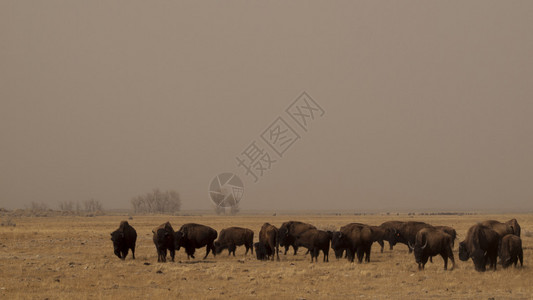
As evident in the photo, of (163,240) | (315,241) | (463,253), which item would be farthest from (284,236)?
(463,253)

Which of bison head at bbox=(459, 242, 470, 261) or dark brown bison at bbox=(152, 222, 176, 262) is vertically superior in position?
dark brown bison at bbox=(152, 222, 176, 262)

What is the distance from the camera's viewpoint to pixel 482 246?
2241 centimetres

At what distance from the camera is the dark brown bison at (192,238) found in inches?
1086

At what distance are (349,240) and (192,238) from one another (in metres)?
8.08

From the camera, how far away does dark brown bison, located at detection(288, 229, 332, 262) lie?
26.6 meters

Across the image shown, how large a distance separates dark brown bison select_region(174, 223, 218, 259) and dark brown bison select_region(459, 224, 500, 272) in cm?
1291

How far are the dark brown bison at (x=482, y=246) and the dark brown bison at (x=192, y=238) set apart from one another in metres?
12.9

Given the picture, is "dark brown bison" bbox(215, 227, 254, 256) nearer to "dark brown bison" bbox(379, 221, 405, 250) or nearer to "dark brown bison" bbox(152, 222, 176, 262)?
"dark brown bison" bbox(152, 222, 176, 262)

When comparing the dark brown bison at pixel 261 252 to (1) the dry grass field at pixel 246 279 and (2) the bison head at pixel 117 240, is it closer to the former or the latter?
(1) the dry grass field at pixel 246 279

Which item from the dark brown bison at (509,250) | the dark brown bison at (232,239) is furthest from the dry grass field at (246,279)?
the dark brown bison at (232,239)

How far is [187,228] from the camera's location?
28.2 metres

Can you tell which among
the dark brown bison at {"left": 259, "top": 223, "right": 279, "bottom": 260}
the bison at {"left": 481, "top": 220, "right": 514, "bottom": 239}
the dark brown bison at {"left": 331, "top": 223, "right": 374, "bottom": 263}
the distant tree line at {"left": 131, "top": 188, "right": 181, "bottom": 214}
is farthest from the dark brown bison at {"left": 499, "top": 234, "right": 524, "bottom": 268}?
the distant tree line at {"left": 131, "top": 188, "right": 181, "bottom": 214}

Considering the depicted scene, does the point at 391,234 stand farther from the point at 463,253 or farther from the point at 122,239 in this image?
the point at 122,239

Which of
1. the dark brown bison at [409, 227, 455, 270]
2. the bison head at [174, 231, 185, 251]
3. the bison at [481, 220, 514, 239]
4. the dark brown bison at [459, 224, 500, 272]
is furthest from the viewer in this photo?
the bison at [481, 220, 514, 239]
